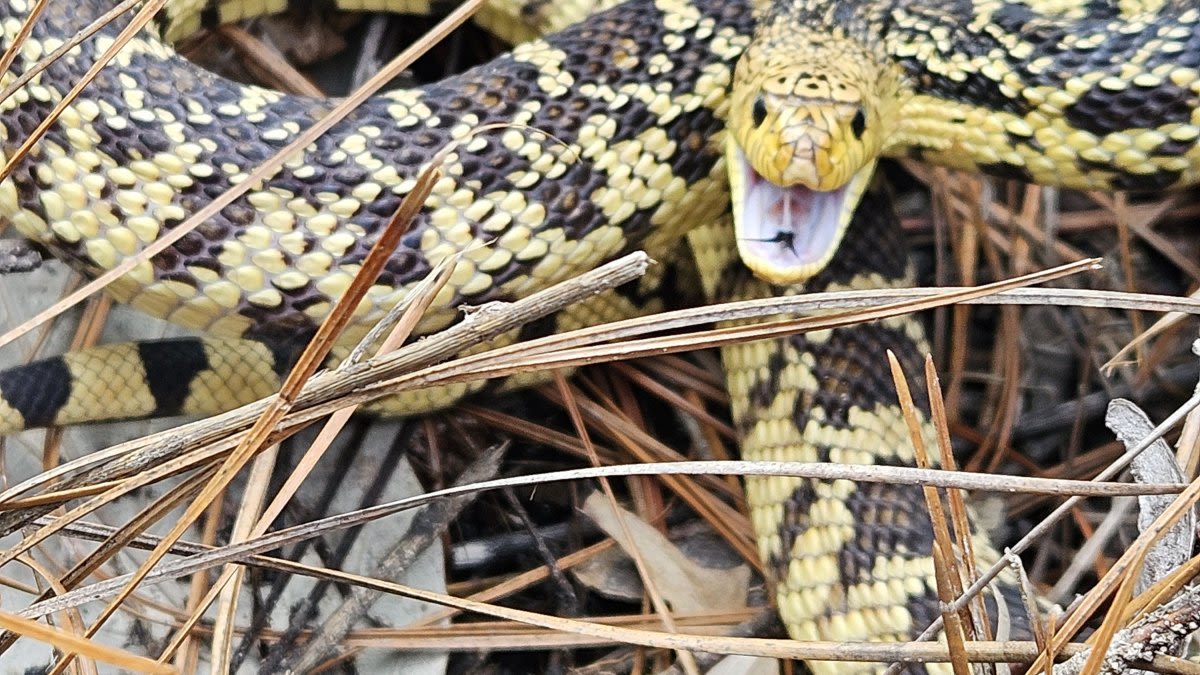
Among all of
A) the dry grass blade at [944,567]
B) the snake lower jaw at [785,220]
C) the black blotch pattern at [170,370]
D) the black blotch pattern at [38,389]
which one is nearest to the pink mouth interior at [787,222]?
the snake lower jaw at [785,220]

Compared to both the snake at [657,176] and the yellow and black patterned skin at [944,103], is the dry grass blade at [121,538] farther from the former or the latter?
the yellow and black patterned skin at [944,103]

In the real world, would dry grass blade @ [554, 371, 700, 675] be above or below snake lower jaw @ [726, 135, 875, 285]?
below

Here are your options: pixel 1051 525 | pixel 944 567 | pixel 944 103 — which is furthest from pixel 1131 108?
pixel 944 567

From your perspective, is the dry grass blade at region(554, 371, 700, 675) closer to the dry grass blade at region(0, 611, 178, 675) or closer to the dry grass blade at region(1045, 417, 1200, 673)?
the dry grass blade at region(1045, 417, 1200, 673)

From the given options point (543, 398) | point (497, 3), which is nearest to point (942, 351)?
point (543, 398)

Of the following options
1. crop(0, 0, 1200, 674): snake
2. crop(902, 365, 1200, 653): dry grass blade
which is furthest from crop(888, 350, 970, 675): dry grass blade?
crop(0, 0, 1200, 674): snake

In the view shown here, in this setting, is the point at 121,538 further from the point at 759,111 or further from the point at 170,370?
the point at 759,111
